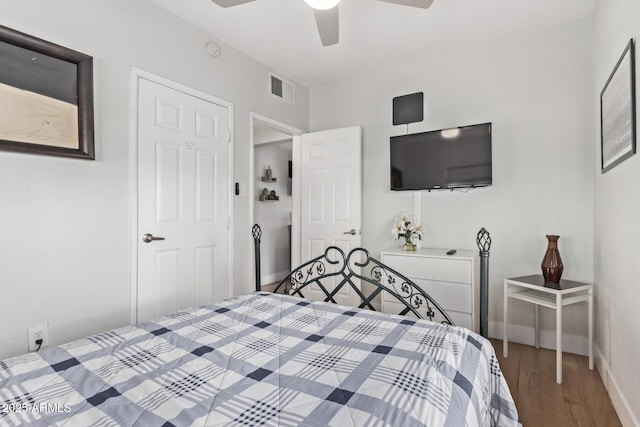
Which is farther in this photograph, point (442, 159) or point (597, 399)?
point (442, 159)

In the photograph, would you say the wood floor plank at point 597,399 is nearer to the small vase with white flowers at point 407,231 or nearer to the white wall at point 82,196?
the small vase with white flowers at point 407,231

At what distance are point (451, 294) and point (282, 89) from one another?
271 cm

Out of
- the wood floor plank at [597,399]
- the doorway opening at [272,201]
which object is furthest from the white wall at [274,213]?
the wood floor plank at [597,399]

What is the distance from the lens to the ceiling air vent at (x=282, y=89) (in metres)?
3.65

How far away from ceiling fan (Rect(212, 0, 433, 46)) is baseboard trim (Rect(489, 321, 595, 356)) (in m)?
2.65

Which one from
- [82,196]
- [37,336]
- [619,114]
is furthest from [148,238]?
[619,114]

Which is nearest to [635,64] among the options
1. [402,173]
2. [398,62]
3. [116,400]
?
[402,173]

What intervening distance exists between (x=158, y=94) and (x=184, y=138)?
36 centimetres

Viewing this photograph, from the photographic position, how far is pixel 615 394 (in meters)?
1.95

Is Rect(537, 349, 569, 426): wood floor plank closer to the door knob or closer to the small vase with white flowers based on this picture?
the small vase with white flowers

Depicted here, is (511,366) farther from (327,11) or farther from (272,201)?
(272,201)

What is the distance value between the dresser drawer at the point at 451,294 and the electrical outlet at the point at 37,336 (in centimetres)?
265

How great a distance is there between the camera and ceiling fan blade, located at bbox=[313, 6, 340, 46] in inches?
80.4

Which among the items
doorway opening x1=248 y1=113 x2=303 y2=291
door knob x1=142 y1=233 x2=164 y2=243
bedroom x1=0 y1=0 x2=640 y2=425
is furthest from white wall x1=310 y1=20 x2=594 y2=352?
door knob x1=142 y1=233 x2=164 y2=243
